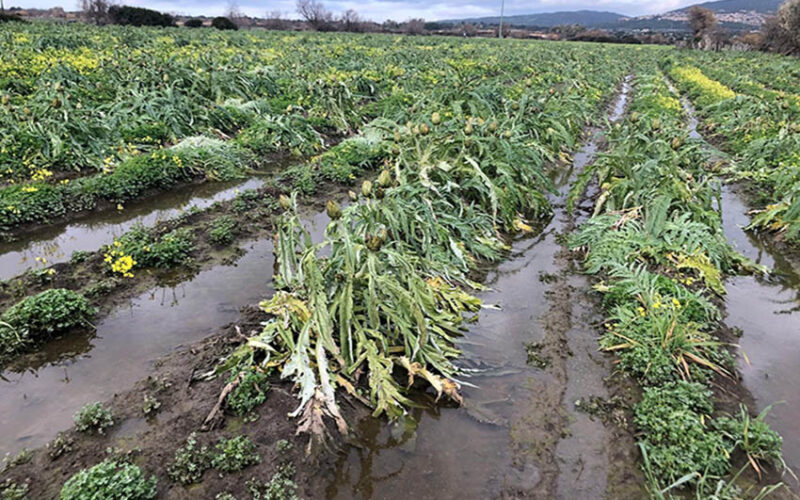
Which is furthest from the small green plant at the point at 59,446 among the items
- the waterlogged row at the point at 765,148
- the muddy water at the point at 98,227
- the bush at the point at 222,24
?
the bush at the point at 222,24

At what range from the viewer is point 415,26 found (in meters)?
63.8

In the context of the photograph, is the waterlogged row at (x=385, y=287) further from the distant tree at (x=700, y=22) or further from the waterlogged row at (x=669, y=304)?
the distant tree at (x=700, y=22)

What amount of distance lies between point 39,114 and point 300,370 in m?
7.03

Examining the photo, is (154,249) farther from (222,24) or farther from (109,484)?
(222,24)

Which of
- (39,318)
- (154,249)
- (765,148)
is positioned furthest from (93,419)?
(765,148)

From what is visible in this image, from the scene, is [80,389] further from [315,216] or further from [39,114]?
[39,114]

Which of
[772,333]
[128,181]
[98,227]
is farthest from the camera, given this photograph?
[128,181]

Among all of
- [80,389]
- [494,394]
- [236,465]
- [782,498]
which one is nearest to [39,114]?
[80,389]

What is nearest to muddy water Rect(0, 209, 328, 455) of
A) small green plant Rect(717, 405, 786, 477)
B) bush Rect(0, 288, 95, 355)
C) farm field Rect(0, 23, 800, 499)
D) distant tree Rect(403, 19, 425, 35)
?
farm field Rect(0, 23, 800, 499)

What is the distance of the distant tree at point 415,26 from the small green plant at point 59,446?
62635mm

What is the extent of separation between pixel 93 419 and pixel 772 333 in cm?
498

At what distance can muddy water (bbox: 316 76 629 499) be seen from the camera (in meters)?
2.65

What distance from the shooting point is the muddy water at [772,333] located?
3.16 metres

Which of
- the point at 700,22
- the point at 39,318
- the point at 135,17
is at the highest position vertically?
the point at 700,22
